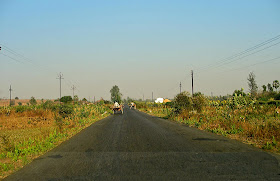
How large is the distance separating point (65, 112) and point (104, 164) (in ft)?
62.5

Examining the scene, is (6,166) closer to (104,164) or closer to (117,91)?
(104,164)

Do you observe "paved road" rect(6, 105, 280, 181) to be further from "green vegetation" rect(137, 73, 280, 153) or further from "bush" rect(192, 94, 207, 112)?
"bush" rect(192, 94, 207, 112)

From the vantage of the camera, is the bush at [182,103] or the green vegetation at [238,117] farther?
the bush at [182,103]

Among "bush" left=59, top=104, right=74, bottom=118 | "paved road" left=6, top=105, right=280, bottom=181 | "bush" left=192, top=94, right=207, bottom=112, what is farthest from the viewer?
"bush" left=192, top=94, right=207, bottom=112

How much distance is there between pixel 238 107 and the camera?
69.7 ft

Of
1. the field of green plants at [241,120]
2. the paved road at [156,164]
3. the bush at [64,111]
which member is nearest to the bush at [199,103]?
the field of green plants at [241,120]

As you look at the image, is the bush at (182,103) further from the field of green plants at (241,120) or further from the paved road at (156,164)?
the paved road at (156,164)

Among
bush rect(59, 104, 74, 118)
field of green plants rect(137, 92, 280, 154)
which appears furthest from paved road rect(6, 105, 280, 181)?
bush rect(59, 104, 74, 118)

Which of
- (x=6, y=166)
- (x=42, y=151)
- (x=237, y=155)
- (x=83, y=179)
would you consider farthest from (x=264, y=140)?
(x=6, y=166)

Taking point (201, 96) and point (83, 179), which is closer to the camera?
point (83, 179)

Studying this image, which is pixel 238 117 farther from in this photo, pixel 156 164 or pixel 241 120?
pixel 156 164

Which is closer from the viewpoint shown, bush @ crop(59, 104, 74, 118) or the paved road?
the paved road

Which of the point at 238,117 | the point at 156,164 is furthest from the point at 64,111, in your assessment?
the point at 156,164

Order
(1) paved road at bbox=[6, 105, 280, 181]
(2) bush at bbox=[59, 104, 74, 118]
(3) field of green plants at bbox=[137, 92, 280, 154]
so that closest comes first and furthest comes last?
(1) paved road at bbox=[6, 105, 280, 181] < (3) field of green plants at bbox=[137, 92, 280, 154] < (2) bush at bbox=[59, 104, 74, 118]
